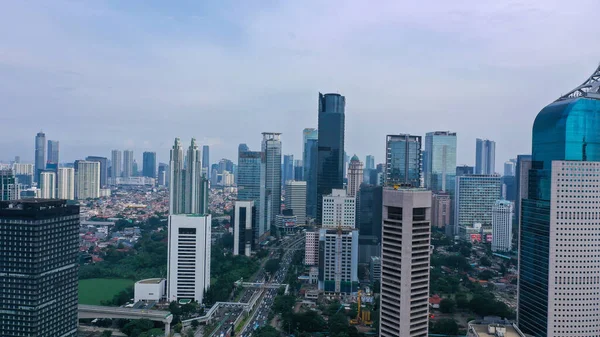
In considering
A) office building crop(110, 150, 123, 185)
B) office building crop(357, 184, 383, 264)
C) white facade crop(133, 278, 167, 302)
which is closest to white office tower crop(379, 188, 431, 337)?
white facade crop(133, 278, 167, 302)

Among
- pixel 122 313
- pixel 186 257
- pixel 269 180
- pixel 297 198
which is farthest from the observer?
pixel 297 198

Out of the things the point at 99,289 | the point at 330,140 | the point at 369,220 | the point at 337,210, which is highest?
the point at 330,140

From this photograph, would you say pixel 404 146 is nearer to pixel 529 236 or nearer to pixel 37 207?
pixel 529 236

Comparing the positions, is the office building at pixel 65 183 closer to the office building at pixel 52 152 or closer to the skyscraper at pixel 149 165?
the office building at pixel 52 152

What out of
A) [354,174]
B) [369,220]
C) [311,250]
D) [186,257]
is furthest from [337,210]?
[354,174]

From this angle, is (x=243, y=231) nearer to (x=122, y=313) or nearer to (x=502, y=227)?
(x=122, y=313)

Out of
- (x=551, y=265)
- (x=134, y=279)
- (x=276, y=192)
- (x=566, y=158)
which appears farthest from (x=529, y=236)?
(x=276, y=192)

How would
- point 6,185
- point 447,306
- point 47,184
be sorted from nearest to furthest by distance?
1. point 447,306
2. point 6,185
3. point 47,184
